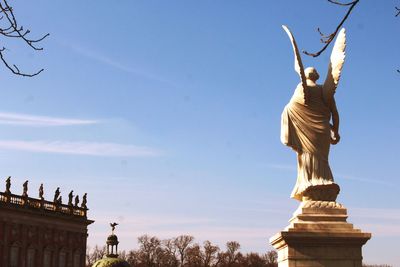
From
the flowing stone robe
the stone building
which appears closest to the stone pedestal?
the flowing stone robe

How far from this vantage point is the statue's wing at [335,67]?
17125mm

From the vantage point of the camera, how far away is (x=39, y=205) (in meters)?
72.6

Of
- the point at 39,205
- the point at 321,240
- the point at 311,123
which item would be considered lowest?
the point at 321,240

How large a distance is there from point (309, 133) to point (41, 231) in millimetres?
→ 58729

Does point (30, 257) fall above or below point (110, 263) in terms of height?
above

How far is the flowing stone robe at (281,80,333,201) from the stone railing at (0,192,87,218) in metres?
52.9

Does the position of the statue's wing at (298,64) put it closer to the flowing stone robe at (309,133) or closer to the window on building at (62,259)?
the flowing stone robe at (309,133)

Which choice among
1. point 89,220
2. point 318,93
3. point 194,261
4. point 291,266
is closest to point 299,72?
point 318,93

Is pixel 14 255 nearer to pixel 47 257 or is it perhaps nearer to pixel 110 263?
pixel 47 257

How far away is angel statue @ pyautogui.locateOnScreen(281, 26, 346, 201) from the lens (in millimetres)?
16828

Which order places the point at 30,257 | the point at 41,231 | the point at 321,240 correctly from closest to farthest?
the point at 321,240
the point at 30,257
the point at 41,231

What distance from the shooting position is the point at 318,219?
16156 millimetres

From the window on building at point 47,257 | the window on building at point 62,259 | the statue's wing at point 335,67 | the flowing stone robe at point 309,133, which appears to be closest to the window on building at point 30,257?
the window on building at point 47,257

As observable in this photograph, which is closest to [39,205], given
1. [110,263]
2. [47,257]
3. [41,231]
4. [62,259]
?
[41,231]
